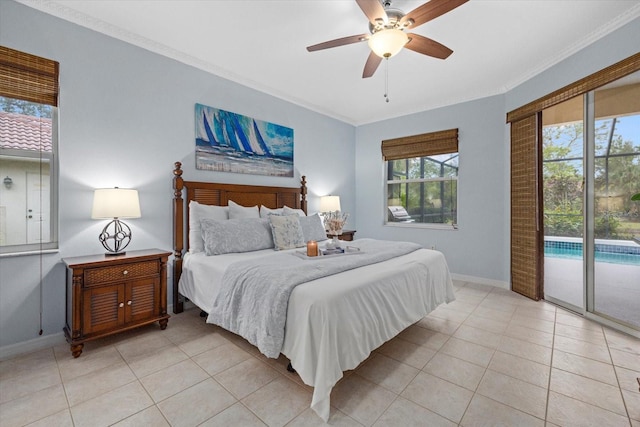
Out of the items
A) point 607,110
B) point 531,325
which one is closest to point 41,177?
point 531,325

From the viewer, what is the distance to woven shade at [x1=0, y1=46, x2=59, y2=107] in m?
2.21

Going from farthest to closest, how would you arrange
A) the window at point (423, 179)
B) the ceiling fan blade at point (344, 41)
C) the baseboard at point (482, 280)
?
1. the window at point (423, 179)
2. the baseboard at point (482, 280)
3. the ceiling fan blade at point (344, 41)

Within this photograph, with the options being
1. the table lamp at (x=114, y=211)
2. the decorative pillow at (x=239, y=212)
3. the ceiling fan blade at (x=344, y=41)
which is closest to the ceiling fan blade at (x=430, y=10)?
the ceiling fan blade at (x=344, y=41)

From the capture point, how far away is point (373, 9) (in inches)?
75.5

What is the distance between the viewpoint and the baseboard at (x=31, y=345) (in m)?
2.19

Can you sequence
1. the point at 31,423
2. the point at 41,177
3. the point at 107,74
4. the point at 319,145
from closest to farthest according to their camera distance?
the point at 31,423, the point at 41,177, the point at 107,74, the point at 319,145

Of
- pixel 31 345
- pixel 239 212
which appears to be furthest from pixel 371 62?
pixel 31 345

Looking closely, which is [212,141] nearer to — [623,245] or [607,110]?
[607,110]

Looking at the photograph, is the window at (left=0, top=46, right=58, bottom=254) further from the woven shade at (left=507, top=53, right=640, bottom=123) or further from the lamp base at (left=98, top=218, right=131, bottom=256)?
the woven shade at (left=507, top=53, right=640, bottom=123)

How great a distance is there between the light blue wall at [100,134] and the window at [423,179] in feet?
9.49

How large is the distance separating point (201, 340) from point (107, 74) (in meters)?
2.60

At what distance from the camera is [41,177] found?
95.3 inches

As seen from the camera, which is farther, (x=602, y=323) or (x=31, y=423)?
(x=602, y=323)

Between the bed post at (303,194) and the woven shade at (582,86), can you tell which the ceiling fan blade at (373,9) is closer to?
the woven shade at (582,86)
